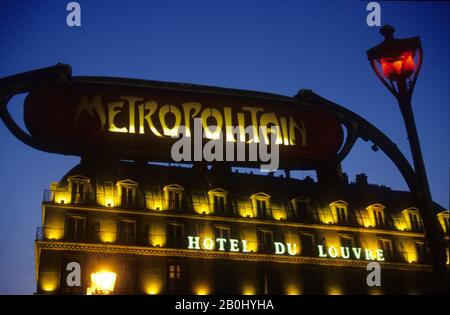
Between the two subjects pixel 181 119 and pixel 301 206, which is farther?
pixel 301 206

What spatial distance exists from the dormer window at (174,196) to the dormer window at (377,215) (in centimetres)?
1863

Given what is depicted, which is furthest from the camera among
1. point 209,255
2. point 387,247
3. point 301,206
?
point 387,247

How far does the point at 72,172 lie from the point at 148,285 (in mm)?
11001

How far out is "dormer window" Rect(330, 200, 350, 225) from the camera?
160 ft

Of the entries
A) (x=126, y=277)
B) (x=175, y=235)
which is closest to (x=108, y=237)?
(x=126, y=277)

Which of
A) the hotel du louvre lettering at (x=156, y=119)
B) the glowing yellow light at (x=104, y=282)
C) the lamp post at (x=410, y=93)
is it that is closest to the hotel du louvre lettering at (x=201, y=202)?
the hotel du louvre lettering at (x=156, y=119)

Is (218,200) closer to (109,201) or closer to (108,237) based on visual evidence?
(109,201)

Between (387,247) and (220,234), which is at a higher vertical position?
(220,234)

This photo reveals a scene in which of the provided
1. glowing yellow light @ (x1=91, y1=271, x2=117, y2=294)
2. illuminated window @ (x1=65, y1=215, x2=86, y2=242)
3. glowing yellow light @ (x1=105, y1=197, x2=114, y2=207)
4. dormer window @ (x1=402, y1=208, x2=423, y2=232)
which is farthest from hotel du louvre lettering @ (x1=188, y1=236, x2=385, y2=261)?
glowing yellow light @ (x1=91, y1=271, x2=117, y2=294)

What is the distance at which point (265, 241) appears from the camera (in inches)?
Result: 1780

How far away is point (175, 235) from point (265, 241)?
807 cm

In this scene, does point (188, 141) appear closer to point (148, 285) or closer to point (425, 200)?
point (425, 200)
